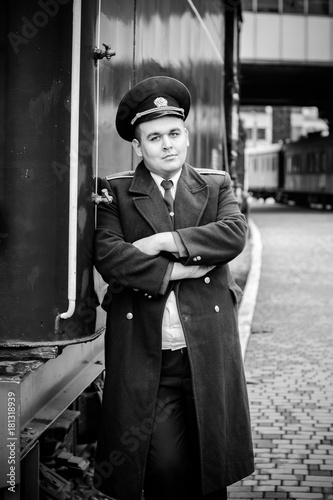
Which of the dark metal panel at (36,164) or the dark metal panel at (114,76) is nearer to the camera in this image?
the dark metal panel at (36,164)

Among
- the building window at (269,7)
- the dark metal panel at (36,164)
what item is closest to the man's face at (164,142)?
the dark metal panel at (36,164)

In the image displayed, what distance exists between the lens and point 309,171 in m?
40.4

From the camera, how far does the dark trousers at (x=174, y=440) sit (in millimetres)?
3078

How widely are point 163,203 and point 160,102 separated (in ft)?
1.20

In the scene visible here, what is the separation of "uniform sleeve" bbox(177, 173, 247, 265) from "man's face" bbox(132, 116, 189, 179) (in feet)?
0.82

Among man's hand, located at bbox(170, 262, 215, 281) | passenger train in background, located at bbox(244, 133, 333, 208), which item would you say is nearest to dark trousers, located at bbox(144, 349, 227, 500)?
man's hand, located at bbox(170, 262, 215, 281)

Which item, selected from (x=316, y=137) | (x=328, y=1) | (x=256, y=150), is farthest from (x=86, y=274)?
(x=256, y=150)

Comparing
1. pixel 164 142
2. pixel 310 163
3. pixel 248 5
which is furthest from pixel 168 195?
pixel 310 163

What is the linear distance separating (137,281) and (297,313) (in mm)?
7273

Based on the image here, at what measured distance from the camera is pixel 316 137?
126ft

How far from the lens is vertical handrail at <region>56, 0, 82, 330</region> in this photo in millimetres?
2875

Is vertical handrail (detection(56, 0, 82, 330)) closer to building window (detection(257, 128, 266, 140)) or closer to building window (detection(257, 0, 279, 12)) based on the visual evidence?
building window (detection(257, 0, 279, 12))

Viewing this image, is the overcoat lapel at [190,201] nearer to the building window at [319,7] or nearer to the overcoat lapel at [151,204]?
the overcoat lapel at [151,204]

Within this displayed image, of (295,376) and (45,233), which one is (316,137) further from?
(45,233)
